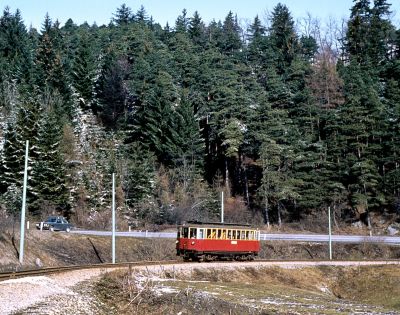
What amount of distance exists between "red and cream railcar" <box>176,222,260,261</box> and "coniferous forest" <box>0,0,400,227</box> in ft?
72.9

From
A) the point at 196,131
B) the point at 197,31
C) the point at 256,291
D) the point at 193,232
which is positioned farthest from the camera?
the point at 197,31

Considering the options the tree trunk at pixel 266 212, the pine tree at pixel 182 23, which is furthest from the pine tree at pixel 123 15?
the tree trunk at pixel 266 212

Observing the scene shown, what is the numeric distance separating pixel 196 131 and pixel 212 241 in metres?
37.2

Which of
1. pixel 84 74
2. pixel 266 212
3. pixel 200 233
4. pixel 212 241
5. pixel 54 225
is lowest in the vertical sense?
pixel 212 241


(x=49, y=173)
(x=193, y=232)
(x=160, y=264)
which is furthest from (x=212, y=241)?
(x=49, y=173)

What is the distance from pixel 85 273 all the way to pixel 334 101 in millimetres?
60838

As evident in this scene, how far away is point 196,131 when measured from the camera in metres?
74.9

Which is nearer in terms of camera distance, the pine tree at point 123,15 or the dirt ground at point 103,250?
the dirt ground at point 103,250

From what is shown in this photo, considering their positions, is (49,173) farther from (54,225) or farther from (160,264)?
(160,264)

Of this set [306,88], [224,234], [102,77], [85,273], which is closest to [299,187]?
[306,88]

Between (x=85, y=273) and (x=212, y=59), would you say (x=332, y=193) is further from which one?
(x=85, y=273)

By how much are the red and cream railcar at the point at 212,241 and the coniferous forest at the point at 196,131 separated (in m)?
22.2

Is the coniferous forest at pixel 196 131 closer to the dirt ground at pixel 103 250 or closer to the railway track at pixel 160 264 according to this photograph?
the dirt ground at pixel 103 250

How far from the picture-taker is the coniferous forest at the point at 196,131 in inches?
2461
